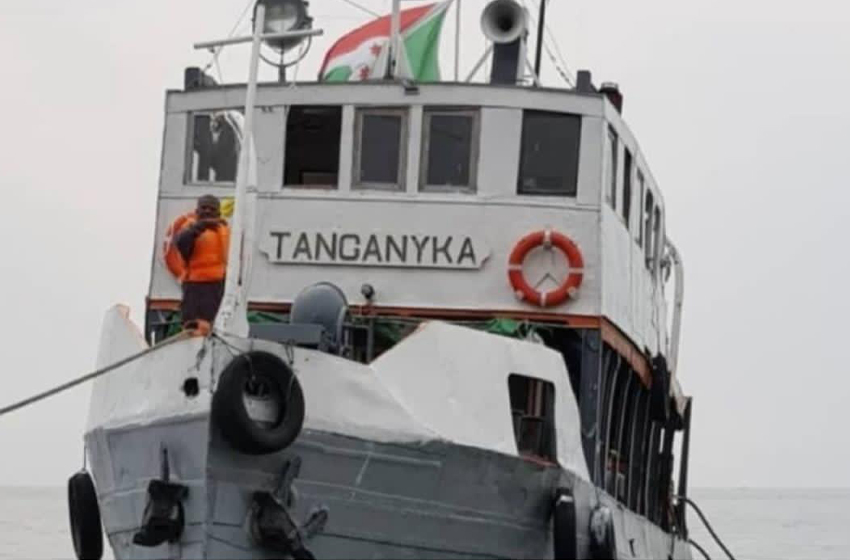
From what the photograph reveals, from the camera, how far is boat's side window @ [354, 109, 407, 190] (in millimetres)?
20016

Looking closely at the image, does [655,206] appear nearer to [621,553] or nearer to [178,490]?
[621,553]

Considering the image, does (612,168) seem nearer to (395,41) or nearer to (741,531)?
(395,41)

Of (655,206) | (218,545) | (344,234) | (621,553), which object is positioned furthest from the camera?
(655,206)

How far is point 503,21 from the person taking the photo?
21.2 meters

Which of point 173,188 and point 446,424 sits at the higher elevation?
point 173,188

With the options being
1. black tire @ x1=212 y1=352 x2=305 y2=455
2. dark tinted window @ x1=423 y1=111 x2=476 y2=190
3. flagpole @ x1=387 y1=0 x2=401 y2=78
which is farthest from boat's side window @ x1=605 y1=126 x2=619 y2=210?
black tire @ x1=212 y1=352 x2=305 y2=455

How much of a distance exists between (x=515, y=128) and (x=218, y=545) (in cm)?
468

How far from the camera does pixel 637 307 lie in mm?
22375

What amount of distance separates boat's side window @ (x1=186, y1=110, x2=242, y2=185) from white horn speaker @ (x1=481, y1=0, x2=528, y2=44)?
2.23 metres

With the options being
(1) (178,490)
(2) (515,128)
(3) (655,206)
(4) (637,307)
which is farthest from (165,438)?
(3) (655,206)

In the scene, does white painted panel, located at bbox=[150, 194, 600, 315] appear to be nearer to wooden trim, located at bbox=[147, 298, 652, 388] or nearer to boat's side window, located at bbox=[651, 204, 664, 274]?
wooden trim, located at bbox=[147, 298, 652, 388]

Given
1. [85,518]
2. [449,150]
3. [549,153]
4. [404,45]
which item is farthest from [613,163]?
[85,518]

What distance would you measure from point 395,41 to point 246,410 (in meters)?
4.77

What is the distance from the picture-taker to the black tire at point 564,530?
18438mm
